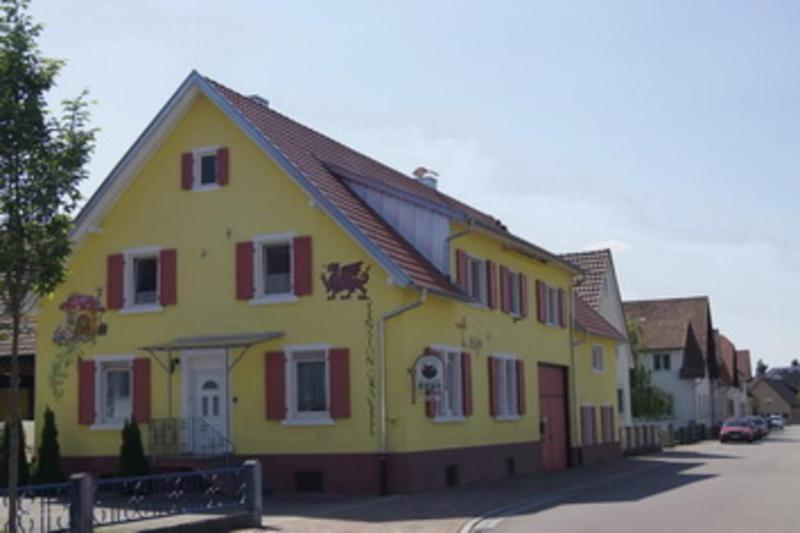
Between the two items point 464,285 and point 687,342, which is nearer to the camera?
point 464,285

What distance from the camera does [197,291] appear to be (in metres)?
25.2

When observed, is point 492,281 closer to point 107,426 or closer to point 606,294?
point 107,426

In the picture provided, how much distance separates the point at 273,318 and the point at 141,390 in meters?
3.81

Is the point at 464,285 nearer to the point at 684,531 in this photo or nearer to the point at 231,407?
the point at 231,407

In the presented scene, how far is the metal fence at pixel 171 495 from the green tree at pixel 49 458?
8.12 meters

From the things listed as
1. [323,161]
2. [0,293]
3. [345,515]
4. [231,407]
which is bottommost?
[345,515]

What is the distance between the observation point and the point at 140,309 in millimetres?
25797

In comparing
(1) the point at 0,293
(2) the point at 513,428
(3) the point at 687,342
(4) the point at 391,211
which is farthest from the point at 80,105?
(3) the point at 687,342

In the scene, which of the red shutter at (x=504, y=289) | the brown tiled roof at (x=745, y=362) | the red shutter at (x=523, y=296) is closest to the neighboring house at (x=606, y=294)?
the red shutter at (x=523, y=296)

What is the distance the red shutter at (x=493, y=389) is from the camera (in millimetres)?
27453

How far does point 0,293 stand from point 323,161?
12972mm

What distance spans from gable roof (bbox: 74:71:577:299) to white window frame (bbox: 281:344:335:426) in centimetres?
251

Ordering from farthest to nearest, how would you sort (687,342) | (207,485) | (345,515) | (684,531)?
(687,342) → (345,515) → (207,485) → (684,531)

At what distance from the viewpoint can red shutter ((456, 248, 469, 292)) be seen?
25.9 metres
